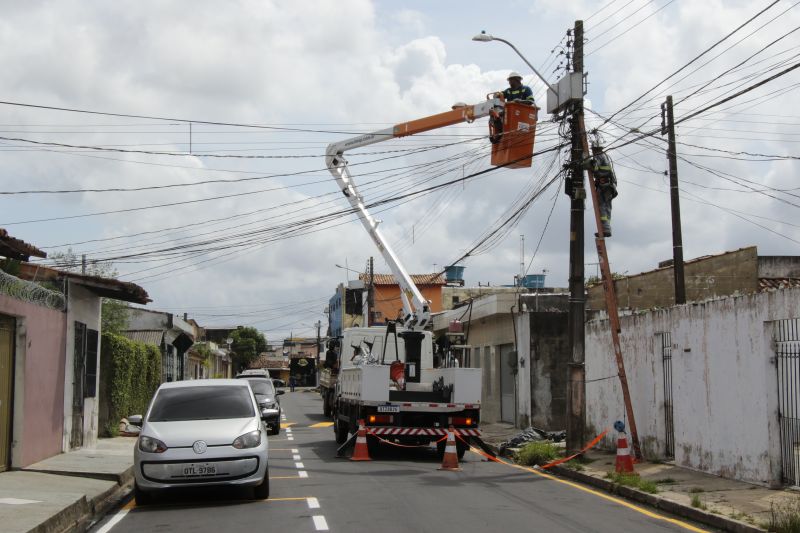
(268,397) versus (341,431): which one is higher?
(268,397)

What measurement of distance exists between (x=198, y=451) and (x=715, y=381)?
8.53 metres

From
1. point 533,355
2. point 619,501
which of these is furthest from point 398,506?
point 533,355

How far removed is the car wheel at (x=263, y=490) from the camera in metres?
12.2

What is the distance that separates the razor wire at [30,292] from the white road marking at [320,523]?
7150 mm

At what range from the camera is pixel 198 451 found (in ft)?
38.4

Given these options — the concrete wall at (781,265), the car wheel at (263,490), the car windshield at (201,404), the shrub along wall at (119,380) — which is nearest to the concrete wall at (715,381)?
the car wheel at (263,490)

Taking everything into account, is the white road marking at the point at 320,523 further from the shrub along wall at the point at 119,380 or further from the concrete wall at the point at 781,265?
the concrete wall at the point at 781,265

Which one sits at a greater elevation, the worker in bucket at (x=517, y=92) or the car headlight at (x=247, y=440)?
the worker in bucket at (x=517, y=92)

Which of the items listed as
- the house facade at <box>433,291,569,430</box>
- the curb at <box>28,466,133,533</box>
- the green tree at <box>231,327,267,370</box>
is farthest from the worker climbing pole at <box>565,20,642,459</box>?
the green tree at <box>231,327,267,370</box>

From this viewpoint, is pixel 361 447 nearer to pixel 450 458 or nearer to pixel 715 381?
pixel 450 458

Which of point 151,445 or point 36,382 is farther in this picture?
point 36,382

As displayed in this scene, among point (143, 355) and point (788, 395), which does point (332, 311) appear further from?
point (788, 395)

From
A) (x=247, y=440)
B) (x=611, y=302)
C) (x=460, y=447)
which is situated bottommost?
(x=460, y=447)

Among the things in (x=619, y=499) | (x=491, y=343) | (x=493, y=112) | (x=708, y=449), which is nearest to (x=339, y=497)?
(x=619, y=499)
